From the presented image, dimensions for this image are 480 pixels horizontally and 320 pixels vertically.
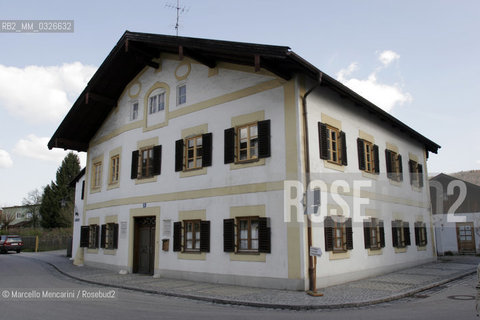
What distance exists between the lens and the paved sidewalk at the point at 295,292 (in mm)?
9398

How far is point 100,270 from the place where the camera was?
17.6 meters

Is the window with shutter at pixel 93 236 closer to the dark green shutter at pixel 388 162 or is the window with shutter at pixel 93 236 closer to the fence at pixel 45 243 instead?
the dark green shutter at pixel 388 162

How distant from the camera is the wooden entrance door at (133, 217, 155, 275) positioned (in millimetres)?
15914

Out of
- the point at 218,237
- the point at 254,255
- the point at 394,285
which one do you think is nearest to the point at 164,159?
the point at 218,237

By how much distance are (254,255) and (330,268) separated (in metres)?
2.29

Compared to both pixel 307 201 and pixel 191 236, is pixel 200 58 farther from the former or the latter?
pixel 307 201

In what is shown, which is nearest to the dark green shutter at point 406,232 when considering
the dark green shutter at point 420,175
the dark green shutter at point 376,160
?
the dark green shutter at point 420,175

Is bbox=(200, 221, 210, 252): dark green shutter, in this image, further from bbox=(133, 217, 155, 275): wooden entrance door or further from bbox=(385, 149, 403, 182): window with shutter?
bbox=(385, 149, 403, 182): window with shutter

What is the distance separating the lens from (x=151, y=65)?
16.9 m

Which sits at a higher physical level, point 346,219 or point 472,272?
point 346,219

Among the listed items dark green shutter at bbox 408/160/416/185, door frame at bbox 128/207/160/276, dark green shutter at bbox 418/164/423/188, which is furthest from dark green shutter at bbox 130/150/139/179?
dark green shutter at bbox 418/164/423/188

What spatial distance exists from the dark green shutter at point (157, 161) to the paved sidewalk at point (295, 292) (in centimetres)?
398

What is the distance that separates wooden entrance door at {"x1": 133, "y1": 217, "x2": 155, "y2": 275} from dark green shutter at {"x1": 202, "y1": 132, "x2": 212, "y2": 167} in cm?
377

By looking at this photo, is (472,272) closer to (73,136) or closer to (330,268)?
(330,268)
